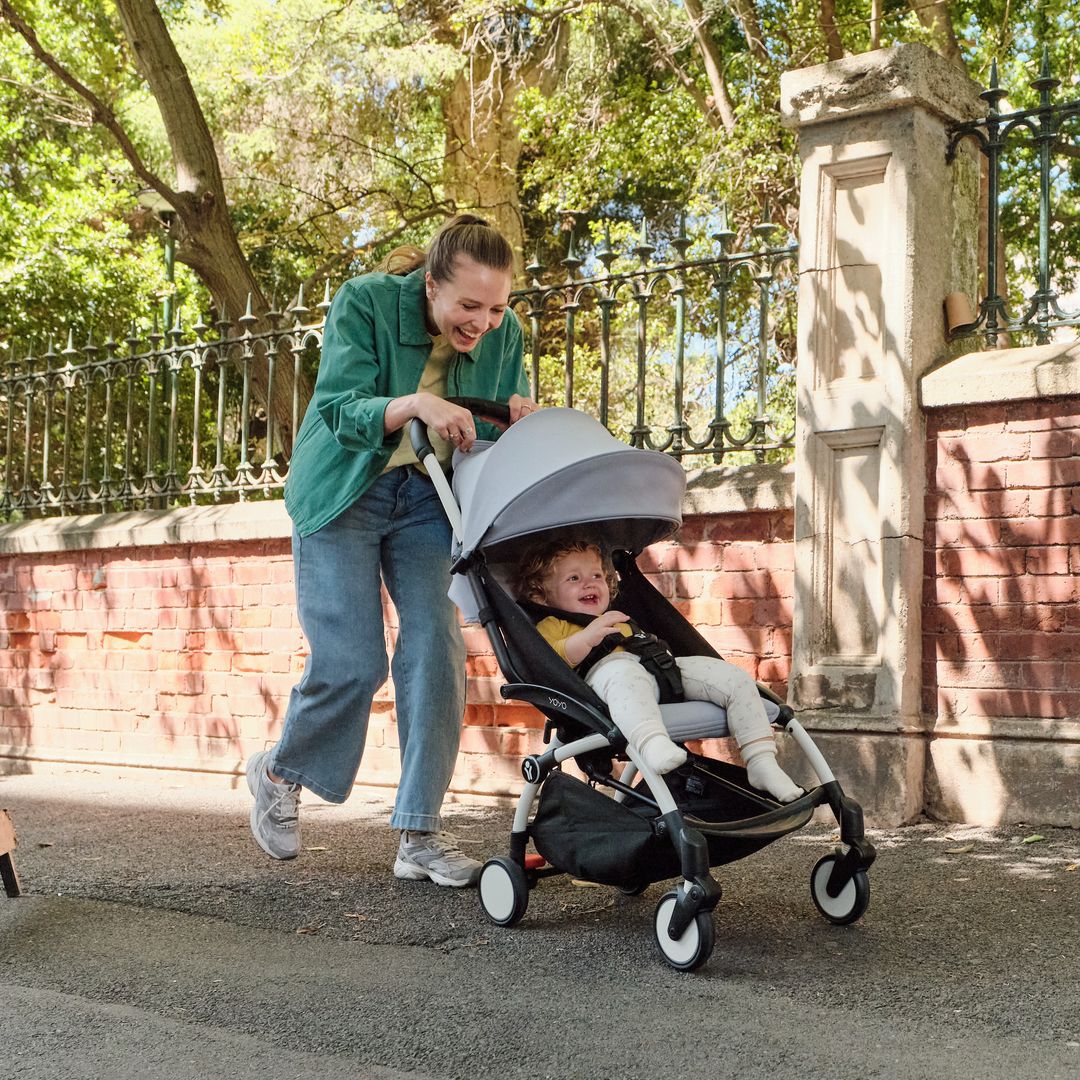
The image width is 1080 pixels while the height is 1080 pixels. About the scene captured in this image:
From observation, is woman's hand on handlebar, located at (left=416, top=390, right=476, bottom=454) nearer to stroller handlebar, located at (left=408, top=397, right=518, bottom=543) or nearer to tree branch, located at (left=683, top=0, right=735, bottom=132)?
stroller handlebar, located at (left=408, top=397, right=518, bottom=543)

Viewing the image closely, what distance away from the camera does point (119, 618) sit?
24.6 ft

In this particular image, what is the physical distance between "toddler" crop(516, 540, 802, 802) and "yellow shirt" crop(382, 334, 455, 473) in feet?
1.59

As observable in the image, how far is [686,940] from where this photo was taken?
Answer: 3.08 m

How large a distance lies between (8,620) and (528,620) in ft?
18.1

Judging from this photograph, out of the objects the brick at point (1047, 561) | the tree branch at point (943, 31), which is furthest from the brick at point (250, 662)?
the tree branch at point (943, 31)

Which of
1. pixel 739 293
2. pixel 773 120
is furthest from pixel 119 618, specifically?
pixel 773 120

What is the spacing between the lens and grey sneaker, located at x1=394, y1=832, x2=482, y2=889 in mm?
4074

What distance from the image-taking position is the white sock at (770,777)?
11.1 ft

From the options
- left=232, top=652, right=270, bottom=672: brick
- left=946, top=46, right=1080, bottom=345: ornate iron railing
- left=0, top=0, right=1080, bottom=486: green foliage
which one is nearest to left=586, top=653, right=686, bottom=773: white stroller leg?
left=946, top=46, right=1080, bottom=345: ornate iron railing

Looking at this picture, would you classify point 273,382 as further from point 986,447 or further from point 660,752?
point 660,752

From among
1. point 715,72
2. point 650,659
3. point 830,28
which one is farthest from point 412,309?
point 715,72

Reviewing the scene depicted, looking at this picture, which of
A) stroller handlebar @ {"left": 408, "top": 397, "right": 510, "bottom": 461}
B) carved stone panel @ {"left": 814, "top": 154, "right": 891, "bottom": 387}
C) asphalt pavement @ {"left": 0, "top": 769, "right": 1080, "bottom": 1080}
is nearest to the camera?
asphalt pavement @ {"left": 0, "top": 769, "right": 1080, "bottom": 1080}

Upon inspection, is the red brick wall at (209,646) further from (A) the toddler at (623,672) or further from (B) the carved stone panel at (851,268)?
(A) the toddler at (623,672)

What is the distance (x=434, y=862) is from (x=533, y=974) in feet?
3.45
